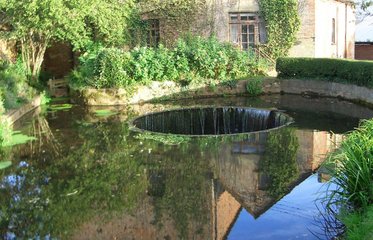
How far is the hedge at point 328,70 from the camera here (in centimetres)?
1596

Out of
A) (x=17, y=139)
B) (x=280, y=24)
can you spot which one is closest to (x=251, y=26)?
(x=280, y=24)

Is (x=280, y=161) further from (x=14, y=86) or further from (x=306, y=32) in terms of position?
(x=306, y=32)

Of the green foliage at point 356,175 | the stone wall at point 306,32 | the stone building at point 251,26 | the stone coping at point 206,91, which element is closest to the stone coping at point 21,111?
the stone coping at point 206,91

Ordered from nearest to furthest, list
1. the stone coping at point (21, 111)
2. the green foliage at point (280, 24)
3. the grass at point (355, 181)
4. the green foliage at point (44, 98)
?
1. the grass at point (355, 181)
2. the stone coping at point (21, 111)
3. the green foliage at point (44, 98)
4. the green foliage at point (280, 24)

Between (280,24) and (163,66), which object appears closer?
(163,66)

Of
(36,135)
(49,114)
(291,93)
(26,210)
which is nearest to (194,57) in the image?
(291,93)

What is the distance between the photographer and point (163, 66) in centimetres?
1886

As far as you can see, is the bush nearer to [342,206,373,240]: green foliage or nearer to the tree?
the tree

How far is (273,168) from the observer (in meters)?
9.26

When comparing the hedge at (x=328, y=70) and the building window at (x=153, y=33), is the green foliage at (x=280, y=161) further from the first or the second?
the building window at (x=153, y=33)

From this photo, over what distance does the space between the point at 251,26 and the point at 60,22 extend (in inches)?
423

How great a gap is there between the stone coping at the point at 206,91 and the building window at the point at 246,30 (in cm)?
398

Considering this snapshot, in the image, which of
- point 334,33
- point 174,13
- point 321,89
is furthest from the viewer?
point 334,33

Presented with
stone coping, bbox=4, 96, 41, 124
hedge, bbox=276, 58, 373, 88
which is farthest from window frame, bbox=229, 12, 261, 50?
stone coping, bbox=4, 96, 41, 124
